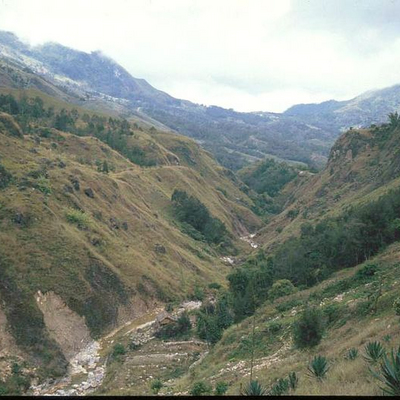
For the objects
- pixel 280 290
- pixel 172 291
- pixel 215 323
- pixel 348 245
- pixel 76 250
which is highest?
pixel 348 245

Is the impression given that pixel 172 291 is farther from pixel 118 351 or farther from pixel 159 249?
pixel 118 351

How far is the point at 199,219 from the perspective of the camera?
92.0m

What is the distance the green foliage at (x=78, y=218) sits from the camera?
56.1m

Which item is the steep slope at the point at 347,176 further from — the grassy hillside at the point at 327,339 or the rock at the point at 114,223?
the grassy hillside at the point at 327,339

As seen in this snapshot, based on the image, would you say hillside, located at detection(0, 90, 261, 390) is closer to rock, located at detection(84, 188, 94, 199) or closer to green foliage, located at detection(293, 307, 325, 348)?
rock, located at detection(84, 188, 94, 199)

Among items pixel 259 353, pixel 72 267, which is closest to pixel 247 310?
pixel 259 353

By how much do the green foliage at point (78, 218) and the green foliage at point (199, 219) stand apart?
111 ft

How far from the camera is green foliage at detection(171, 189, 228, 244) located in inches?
3546

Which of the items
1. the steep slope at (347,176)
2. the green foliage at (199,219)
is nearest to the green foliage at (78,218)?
the green foliage at (199,219)

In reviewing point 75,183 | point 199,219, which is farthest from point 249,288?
point 199,219

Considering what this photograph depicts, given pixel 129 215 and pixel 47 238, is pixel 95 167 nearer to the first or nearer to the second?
pixel 129 215

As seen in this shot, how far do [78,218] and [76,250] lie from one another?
6.98m

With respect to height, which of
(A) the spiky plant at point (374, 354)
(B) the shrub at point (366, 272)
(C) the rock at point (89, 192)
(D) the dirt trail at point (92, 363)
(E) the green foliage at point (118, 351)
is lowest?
(D) the dirt trail at point (92, 363)

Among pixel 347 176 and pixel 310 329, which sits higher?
pixel 347 176
